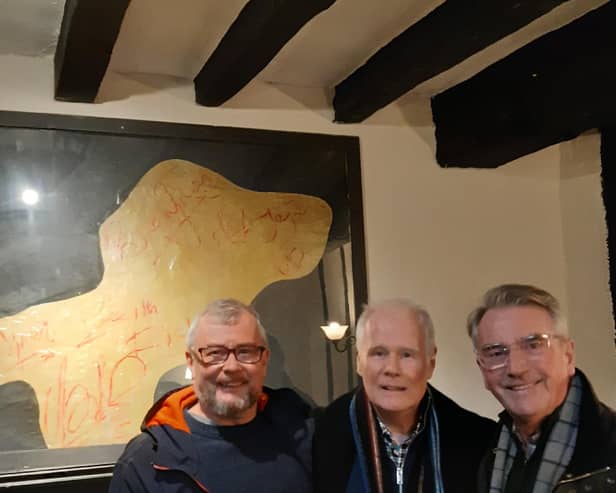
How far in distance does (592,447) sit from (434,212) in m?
1.37

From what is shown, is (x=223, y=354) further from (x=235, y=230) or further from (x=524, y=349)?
(x=235, y=230)

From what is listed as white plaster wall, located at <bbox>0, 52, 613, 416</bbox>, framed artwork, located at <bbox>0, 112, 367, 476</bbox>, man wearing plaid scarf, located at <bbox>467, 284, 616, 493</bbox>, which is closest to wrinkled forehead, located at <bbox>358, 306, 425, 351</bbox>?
man wearing plaid scarf, located at <bbox>467, 284, 616, 493</bbox>

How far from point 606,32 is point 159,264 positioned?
4.70ft

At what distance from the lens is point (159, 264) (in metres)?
2.24

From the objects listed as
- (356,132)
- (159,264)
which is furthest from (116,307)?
(356,132)

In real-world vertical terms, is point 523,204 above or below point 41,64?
below

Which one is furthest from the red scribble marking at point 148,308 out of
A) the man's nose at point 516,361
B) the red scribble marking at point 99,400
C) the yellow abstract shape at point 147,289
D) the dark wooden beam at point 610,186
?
the dark wooden beam at point 610,186

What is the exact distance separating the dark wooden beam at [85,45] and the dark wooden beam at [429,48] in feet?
2.67

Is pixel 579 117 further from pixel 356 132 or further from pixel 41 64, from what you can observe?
pixel 41 64

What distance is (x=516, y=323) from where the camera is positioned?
4.85 ft

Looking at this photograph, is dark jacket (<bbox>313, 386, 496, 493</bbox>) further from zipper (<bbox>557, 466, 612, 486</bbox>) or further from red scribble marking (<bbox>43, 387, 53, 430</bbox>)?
red scribble marking (<bbox>43, 387, 53, 430</bbox>)

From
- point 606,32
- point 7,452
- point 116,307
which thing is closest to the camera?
point 606,32

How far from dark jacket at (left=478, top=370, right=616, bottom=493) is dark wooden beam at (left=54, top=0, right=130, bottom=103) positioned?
52.2 inches

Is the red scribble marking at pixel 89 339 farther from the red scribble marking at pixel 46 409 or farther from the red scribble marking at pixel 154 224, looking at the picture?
the red scribble marking at pixel 154 224
